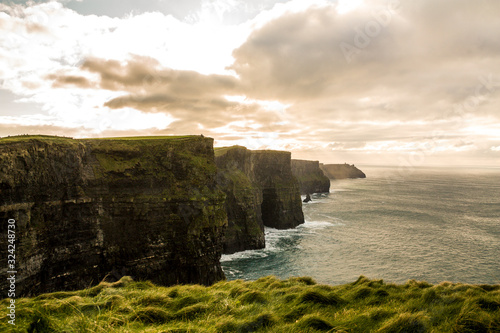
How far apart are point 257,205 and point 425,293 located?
2189 inches

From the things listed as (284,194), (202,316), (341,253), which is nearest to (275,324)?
(202,316)

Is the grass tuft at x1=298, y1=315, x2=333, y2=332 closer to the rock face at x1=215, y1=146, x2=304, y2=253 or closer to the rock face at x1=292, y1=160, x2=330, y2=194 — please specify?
the rock face at x1=215, y1=146, x2=304, y2=253

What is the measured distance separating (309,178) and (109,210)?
5130 inches

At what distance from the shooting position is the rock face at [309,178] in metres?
146

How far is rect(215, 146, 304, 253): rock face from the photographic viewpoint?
178 feet

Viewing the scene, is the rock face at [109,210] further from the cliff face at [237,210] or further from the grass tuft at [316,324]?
the grass tuft at [316,324]

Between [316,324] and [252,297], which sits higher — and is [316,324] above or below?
above

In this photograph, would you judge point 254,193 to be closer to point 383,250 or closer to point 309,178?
point 383,250

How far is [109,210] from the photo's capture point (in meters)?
→ 30.0

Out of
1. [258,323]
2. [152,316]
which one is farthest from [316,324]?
[152,316]

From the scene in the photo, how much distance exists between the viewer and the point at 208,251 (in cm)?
3441

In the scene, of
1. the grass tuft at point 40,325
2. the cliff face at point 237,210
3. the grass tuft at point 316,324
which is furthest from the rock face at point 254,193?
the grass tuft at point 40,325

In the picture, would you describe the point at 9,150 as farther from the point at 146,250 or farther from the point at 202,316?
the point at 202,316

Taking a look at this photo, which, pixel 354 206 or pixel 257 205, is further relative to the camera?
pixel 354 206
